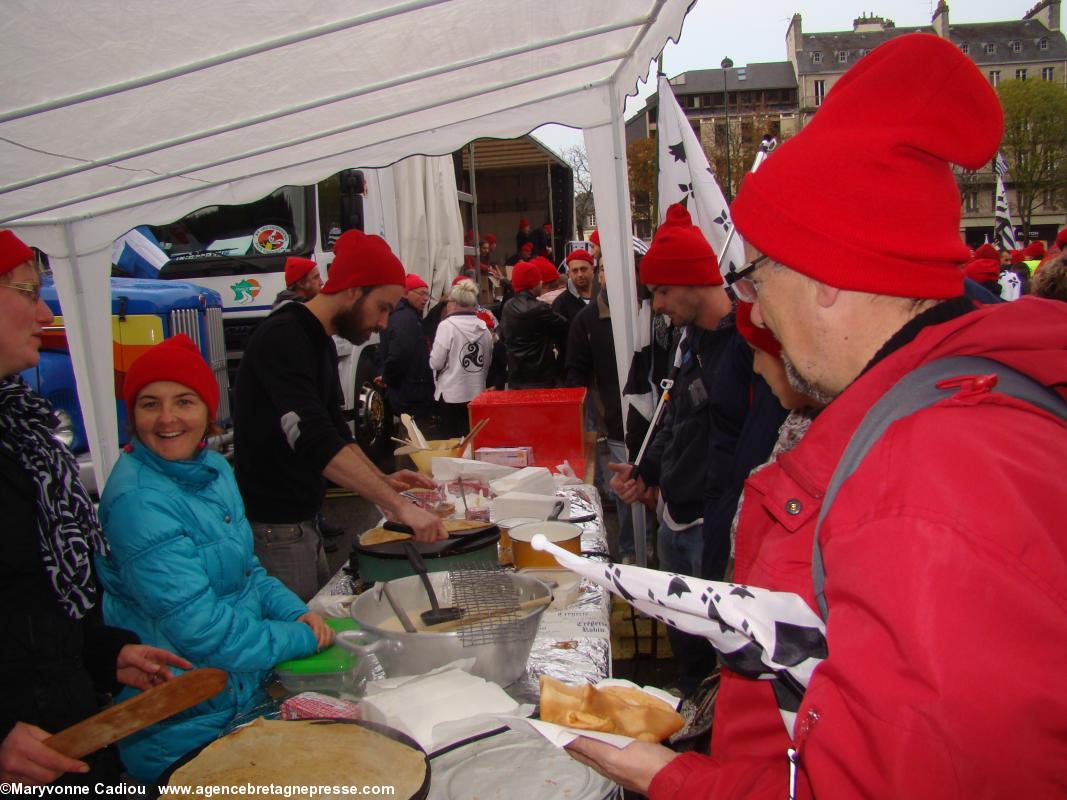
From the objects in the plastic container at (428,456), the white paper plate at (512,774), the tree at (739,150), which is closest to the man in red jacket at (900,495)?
the white paper plate at (512,774)

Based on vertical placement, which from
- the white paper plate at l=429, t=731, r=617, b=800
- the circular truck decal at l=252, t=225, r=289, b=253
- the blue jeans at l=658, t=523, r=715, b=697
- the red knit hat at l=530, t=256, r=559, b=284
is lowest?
the blue jeans at l=658, t=523, r=715, b=697

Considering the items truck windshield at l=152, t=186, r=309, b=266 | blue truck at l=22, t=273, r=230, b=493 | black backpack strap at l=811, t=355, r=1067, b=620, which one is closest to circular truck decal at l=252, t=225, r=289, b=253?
truck windshield at l=152, t=186, r=309, b=266

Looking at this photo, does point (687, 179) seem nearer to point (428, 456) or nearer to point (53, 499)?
point (428, 456)

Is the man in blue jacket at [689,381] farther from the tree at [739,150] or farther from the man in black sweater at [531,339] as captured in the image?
the tree at [739,150]

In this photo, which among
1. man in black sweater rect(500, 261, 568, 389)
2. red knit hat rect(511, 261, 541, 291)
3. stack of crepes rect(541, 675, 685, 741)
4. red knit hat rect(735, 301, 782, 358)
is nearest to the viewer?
stack of crepes rect(541, 675, 685, 741)

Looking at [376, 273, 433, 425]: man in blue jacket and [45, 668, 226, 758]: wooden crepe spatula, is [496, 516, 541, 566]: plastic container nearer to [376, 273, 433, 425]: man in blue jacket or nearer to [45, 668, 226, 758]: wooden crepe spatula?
[45, 668, 226, 758]: wooden crepe spatula

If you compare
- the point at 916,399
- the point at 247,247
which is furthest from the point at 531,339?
the point at 916,399

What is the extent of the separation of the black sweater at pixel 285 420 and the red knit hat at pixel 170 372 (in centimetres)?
58

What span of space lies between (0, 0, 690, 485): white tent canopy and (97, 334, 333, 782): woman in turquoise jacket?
798 mm

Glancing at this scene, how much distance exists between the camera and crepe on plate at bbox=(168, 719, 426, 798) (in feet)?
4.15

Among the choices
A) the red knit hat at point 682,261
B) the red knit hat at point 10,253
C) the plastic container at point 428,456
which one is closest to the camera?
the red knit hat at point 10,253

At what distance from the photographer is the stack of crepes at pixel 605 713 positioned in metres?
1.25

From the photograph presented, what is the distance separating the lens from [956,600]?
0.65 m

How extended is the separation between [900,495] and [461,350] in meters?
Answer: 6.72
